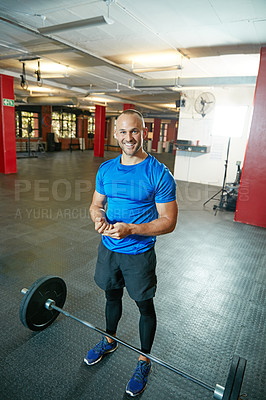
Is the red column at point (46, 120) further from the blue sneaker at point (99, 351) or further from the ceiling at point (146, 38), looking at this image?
the blue sneaker at point (99, 351)

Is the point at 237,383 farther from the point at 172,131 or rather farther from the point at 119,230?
the point at 172,131

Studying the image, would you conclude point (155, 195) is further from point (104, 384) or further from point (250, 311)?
point (250, 311)

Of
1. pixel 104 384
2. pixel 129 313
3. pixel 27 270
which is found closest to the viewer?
pixel 104 384

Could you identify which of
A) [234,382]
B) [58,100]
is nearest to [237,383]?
[234,382]

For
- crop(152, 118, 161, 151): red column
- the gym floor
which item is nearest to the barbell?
the gym floor

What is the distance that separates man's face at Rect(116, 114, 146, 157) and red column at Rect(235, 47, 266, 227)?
3.32 meters

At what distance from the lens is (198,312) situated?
209 centimetres

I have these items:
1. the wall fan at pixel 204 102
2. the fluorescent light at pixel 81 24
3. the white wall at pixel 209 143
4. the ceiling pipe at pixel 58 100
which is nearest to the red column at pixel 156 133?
the ceiling pipe at pixel 58 100

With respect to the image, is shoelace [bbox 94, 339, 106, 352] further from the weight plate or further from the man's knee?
the weight plate

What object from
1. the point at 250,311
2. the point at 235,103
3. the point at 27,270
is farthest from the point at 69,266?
the point at 235,103

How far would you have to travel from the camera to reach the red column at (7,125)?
6.99 metres

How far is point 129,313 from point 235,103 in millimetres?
6554

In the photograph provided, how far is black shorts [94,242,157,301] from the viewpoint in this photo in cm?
136

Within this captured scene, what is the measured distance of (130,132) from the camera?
1292mm
